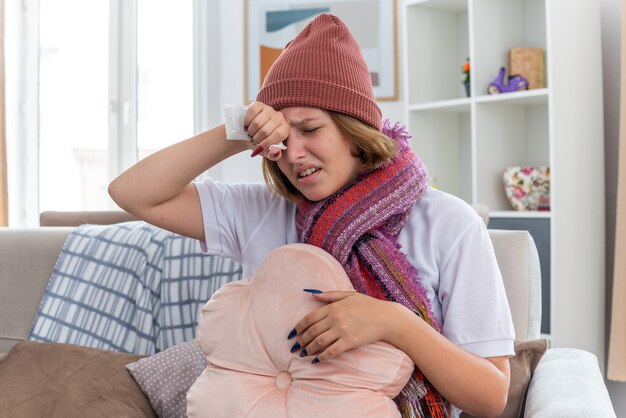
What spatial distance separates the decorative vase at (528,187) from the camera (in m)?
2.92

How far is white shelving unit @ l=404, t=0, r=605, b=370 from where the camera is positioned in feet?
9.11

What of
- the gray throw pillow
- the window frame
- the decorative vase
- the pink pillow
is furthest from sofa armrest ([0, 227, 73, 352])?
the window frame

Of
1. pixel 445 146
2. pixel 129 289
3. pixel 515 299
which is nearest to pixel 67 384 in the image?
pixel 129 289

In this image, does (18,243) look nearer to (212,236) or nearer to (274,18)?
(212,236)

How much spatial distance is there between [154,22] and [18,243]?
2.36 meters

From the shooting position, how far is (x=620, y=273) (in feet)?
9.02

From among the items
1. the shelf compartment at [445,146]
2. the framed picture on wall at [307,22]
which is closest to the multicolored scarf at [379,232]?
the shelf compartment at [445,146]

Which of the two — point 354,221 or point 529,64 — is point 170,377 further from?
point 529,64

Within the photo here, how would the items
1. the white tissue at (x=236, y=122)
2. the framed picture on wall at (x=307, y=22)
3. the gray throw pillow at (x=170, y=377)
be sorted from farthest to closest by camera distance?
1. the framed picture on wall at (x=307, y=22)
2. the gray throw pillow at (x=170, y=377)
3. the white tissue at (x=236, y=122)

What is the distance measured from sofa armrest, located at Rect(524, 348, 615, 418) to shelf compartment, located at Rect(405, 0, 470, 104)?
6.25 ft

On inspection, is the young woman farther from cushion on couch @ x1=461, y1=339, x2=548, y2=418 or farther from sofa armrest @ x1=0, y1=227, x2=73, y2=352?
sofa armrest @ x1=0, y1=227, x2=73, y2=352

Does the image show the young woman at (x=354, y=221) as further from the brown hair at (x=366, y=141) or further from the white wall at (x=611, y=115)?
the white wall at (x=611, y=115)

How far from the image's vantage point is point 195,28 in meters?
4.16

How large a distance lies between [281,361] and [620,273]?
6.24 ft
